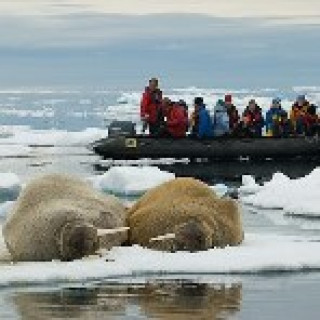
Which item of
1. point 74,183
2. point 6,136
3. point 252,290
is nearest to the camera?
point 252,290

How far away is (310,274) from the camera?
10430 mm

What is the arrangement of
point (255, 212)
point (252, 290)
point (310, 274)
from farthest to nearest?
point (255, 212), point (310, 274), point (252, 290)

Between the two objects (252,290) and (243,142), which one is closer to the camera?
(252,290)

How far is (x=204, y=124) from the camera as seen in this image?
28109 millimetres

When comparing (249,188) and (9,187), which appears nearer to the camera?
(249,188)

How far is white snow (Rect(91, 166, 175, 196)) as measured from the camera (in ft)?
71.8

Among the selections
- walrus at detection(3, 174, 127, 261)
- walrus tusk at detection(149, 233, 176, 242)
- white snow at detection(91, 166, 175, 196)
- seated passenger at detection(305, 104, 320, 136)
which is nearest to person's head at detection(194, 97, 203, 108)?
seated passenger at detection(305, 104, 320, 136)

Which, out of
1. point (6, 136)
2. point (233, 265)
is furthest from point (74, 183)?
point (6, 136)

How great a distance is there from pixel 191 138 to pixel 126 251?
17.1 meters

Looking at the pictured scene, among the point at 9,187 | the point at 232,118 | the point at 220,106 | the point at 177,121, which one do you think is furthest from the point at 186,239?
the point at 232,118

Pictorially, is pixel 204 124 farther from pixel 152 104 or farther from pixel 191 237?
pixel 191 237

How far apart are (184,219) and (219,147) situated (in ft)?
54.4

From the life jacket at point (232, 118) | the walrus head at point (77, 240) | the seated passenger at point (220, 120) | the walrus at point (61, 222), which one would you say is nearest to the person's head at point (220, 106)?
the seated passenger at point (220, 120)

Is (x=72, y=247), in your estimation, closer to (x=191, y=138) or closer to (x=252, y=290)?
(x=252, y=290)
